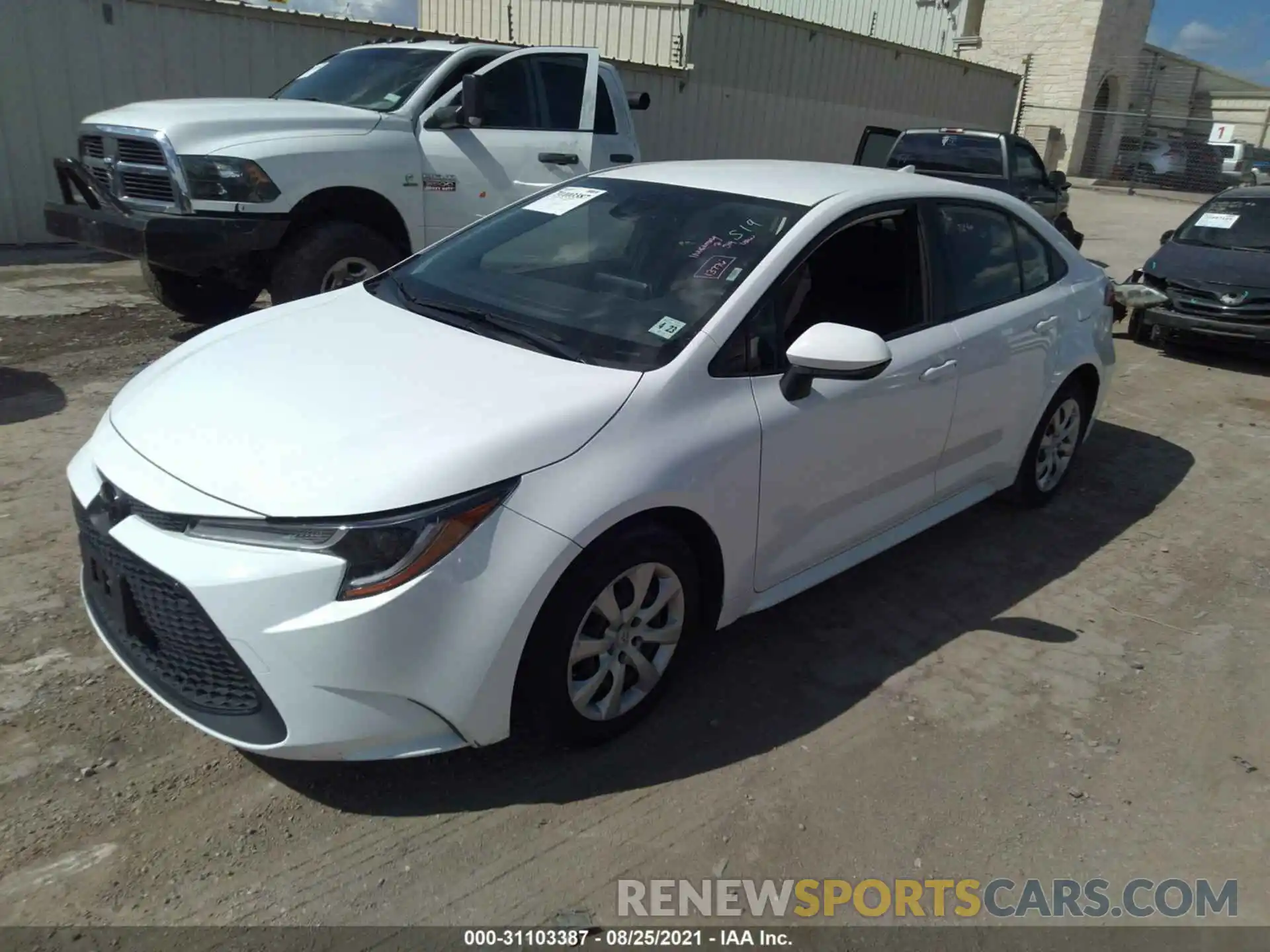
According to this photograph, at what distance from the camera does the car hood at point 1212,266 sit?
8586 mm

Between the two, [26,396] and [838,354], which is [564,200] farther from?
[26,396]

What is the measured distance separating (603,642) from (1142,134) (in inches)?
1241

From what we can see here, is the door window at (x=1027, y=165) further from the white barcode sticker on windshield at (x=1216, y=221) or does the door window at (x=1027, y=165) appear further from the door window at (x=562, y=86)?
the door window at (x=562, y=86)

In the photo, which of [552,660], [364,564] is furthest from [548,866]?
[364,564]

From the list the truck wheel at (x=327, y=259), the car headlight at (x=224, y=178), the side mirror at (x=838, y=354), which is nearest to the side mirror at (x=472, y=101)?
the truck wheel at (x=327, y=259)

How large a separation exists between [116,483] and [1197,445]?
6.44m

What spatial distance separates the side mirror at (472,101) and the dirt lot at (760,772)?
3652 mm

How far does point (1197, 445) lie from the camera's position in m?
6.53

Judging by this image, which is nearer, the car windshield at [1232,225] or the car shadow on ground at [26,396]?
the car shadow on ground at [26,396]

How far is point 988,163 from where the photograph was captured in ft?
40.9

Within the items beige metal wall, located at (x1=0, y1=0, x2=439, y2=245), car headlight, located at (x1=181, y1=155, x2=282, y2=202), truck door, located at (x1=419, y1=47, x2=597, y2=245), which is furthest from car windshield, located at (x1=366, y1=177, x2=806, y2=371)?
beige metal wall, located at (x1=0, y1=0, x2=439, y2=245)

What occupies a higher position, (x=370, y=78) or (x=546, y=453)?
(x=370, y=78)

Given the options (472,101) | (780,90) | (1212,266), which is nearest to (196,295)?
(472,101)

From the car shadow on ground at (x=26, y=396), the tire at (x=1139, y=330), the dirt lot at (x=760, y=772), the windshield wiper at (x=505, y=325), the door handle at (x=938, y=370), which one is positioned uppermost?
the windshield wiper at (x=505, y=325)
